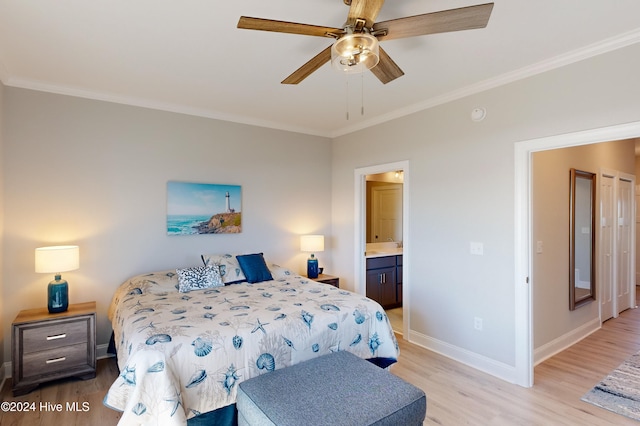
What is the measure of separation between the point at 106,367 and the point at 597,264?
565cm

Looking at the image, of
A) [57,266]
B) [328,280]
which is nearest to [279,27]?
[57,266]

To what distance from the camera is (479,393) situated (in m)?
2.72

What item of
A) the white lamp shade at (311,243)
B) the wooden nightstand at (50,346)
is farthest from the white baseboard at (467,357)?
the wooden nightstand at (50,346)

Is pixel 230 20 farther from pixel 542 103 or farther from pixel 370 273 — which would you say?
pixel 370 273

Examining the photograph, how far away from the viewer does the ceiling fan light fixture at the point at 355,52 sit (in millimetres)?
1669

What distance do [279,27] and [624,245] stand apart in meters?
5.84

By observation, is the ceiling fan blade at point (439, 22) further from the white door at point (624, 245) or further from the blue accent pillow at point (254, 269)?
the white door at point (624, 245)

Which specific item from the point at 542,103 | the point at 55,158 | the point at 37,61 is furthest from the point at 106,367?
the point at 542,103

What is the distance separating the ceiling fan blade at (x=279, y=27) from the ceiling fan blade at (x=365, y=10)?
0.13 m

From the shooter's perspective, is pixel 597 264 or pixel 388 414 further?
pixel 597 264

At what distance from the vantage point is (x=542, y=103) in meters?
2.72

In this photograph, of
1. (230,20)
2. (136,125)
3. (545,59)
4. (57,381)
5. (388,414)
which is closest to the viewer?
(388,414)

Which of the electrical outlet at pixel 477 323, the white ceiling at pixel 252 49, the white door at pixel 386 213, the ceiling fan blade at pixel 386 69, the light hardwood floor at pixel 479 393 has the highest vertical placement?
the white ceiling at pixel 252 49

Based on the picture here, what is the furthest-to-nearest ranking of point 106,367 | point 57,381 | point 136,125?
point 136,125 < point 106,367 < point 57,381
